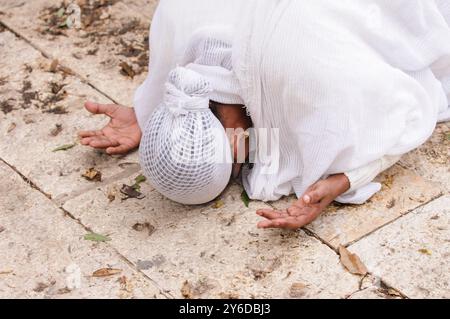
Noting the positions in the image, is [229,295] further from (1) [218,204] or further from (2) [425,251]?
(2) [425,251]

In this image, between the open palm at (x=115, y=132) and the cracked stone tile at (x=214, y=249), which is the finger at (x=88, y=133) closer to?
the open palm at (x=115, y=132)

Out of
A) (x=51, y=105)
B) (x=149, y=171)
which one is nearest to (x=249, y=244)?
(x=149, y=171)

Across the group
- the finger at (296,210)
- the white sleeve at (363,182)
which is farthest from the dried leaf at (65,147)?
the white sleeve at (363,182)

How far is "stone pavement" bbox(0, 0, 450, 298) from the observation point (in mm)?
3246

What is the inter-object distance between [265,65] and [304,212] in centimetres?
61

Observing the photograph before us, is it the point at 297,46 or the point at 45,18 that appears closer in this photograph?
the point at 297,46

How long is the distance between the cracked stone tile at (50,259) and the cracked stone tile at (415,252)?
86 centimetres

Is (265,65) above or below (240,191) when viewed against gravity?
above

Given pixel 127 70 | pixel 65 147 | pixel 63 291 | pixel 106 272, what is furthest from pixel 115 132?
pixel 63 291

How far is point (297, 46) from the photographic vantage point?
11.2ft

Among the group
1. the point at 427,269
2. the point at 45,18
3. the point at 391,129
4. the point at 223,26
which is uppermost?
the point at 223,26
